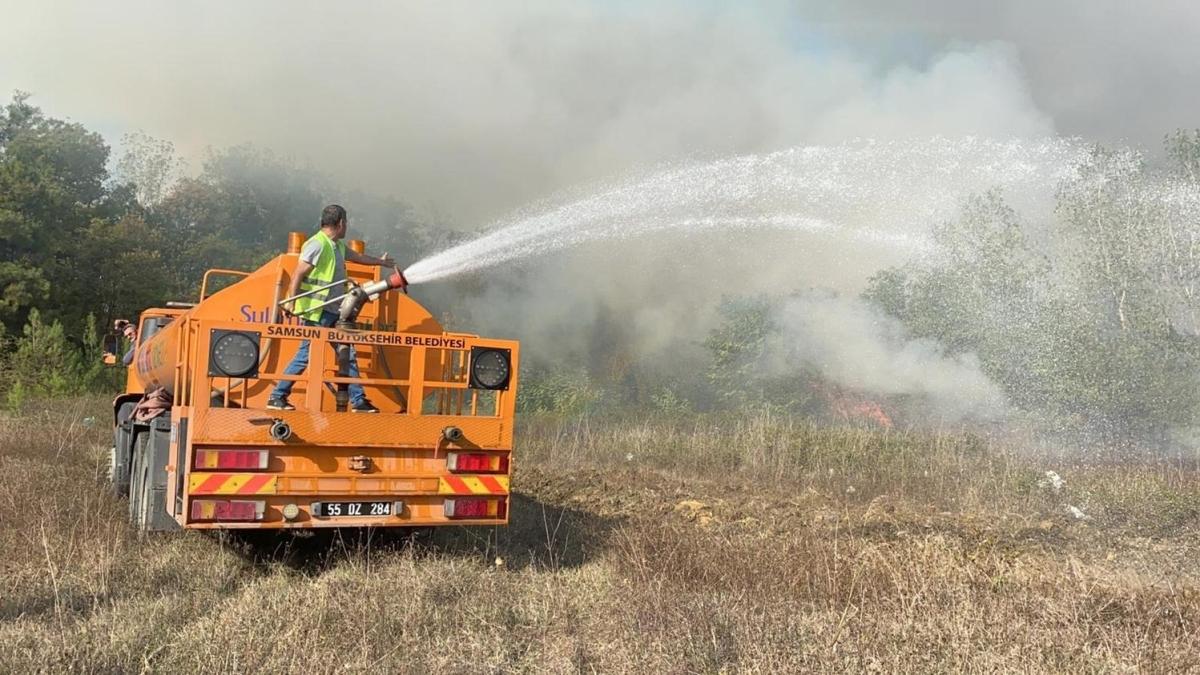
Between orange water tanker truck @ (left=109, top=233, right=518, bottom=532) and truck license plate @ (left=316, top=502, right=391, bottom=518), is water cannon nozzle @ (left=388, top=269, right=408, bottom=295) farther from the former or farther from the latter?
truck license plate @ (left=316, top=502, right=391, bottom=518)

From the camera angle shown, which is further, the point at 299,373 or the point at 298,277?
the point at 298,277

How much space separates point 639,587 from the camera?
21.2 feet

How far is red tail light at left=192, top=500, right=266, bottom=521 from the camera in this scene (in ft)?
20.5

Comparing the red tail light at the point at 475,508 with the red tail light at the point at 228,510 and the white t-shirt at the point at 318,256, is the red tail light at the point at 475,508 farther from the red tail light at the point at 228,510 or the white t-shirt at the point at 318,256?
the white t-shirt at the point at 318,256

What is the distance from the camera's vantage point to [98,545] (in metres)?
7.22

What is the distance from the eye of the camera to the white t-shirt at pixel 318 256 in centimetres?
749

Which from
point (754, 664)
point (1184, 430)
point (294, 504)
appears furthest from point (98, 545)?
point (1184, 430)

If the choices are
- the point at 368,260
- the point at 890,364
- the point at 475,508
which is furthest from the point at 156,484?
the point at 890,364

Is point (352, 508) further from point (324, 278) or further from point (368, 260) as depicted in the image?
point (368, 260)

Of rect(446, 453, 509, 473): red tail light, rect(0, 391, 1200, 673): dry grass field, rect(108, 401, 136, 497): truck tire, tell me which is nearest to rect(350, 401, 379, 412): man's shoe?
rect(446, 453, 509, 473): red tail light

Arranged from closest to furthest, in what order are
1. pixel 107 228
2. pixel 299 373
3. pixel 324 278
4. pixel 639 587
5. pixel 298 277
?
1. pixel 639 587
2. pixel 299 373
3. pixel 298 277
4. pixel 324 278
5. pixel 107 228

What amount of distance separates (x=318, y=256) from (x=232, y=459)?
187cm

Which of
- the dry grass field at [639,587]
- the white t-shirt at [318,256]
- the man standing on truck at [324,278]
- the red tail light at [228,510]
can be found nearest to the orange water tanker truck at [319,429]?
the red tail light at [228,510]

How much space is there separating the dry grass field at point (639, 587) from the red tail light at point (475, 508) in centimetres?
41
